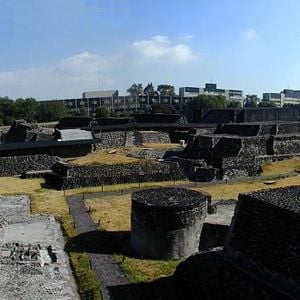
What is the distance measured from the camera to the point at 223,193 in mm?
21578

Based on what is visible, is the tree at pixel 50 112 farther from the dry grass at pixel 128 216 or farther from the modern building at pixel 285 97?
the modern building at pixel 285 97

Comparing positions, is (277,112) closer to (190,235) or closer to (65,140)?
(65,140)

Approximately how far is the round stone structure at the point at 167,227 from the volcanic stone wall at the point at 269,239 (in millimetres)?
3083

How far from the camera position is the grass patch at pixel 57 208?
36.8 ft

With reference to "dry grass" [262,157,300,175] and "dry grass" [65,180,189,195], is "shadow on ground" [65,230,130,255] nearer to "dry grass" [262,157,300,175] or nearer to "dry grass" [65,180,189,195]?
"dry grass" [65,180,189,195]

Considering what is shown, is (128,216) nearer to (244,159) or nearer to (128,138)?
(244,159)

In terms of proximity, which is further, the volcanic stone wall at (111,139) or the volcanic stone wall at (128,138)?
the volcanic stone wall at (128,138)

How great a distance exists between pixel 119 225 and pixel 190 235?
3.69m

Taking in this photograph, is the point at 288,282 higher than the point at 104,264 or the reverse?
higher

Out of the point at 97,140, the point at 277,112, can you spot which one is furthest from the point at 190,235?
the point at 277,112

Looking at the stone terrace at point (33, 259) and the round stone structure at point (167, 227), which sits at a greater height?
the round stone structure at point (167, 227)

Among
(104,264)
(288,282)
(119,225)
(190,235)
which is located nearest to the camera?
(288,282)

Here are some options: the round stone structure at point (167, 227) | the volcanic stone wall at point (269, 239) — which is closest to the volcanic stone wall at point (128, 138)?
the round stone structure at point (167, 227)

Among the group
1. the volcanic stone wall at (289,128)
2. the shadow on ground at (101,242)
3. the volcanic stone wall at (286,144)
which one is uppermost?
the volcanic stone wall at (289,128)
